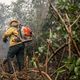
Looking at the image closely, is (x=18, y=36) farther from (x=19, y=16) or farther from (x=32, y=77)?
(x=19, y=16)

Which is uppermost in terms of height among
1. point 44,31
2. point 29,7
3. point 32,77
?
point 29,7

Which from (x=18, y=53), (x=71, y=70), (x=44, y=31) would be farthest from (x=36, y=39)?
(x=71, y=70)

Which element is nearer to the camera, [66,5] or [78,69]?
[78,69]

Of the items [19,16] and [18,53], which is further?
[19,16]

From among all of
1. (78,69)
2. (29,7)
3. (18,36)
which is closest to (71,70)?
(78,69)

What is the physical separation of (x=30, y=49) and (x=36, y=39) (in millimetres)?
347

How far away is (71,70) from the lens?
153 inches

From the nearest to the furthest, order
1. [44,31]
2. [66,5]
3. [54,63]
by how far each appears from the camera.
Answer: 1. [66,5]
2. [54,63]
3. [44,31]

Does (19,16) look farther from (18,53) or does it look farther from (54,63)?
(54,63)

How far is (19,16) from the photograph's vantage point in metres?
17.9

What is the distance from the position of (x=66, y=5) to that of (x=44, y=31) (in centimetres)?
406

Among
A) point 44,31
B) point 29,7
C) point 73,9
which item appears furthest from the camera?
point 29,7

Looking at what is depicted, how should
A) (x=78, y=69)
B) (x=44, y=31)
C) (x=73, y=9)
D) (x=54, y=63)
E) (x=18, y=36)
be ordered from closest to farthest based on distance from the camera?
(x=78, y=69), (x=73, y=9), (x=54, y=63), (x=18, y=36), (x=44, y=31)

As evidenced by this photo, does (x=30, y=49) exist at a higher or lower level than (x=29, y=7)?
lower
